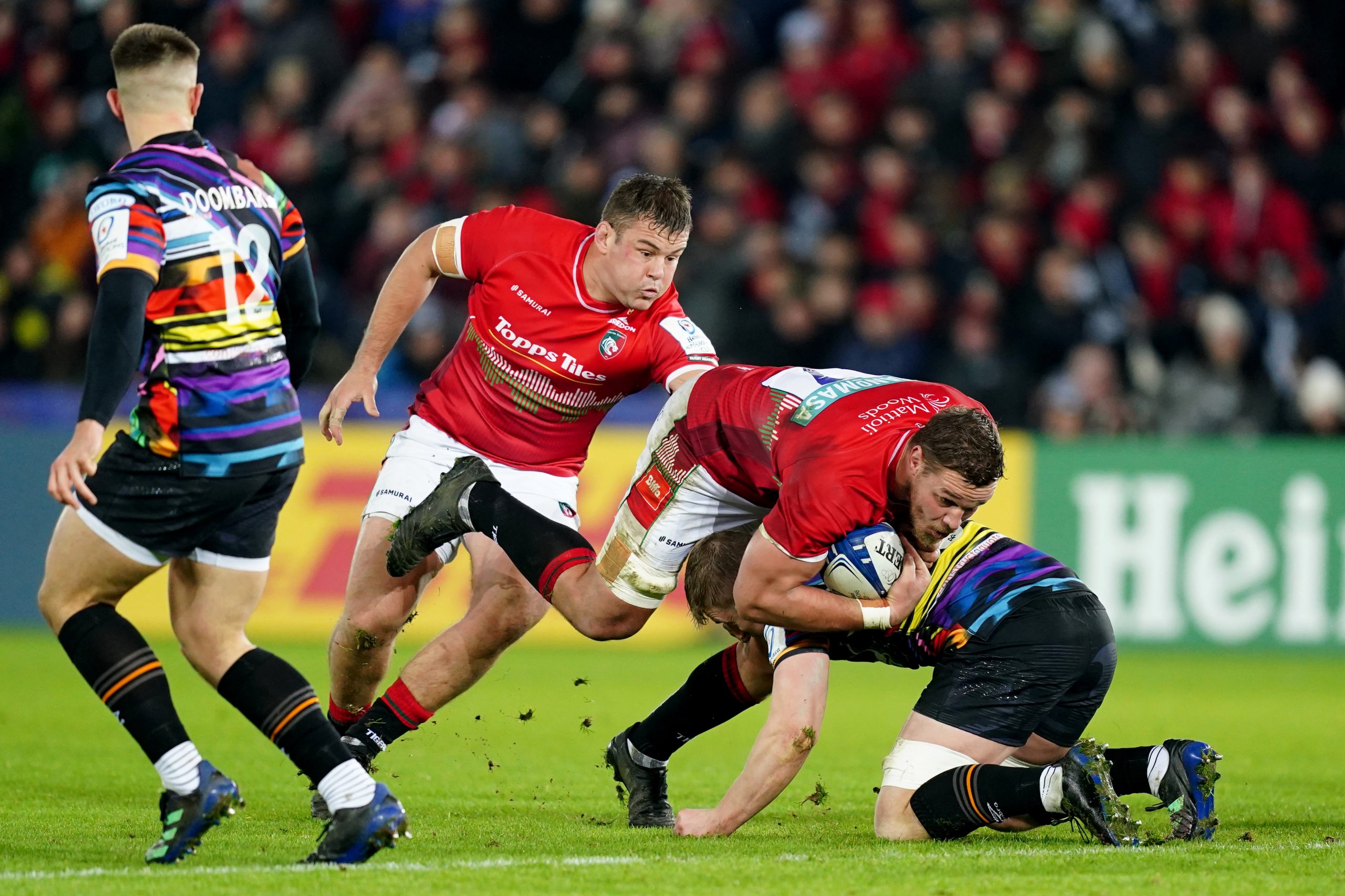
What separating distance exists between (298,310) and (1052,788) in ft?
9.71

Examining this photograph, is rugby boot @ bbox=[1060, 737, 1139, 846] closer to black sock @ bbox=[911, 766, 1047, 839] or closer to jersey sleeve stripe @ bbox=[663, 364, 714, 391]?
black sock @ bbox=[911, 766, 1047, 839]

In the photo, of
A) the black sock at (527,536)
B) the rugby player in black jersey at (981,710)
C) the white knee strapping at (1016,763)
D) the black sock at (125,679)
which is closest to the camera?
the black sock at (125,679)

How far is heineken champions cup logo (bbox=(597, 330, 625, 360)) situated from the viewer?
6.57 meters

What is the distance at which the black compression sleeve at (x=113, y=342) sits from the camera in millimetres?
4840

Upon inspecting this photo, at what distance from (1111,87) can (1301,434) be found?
152 inches

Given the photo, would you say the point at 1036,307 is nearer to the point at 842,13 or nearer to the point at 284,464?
the point at 842,13

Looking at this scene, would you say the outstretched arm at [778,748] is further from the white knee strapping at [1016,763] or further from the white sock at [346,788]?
the white sock at [346,788]

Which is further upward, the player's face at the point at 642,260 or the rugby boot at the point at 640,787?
the player's face at the point at 642,260

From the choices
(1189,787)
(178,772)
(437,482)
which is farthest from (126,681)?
(1189,787)

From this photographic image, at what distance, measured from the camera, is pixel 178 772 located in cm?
507

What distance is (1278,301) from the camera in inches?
552

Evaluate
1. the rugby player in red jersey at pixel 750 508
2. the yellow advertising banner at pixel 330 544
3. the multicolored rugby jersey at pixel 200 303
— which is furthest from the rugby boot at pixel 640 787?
the yellow advertising banner at pixel 330 544

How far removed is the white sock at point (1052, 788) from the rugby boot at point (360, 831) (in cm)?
202

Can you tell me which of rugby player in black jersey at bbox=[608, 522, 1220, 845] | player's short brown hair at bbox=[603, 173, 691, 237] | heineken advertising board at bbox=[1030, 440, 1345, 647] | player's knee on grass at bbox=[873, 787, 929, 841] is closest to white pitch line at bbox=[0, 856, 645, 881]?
rugby player in black jersey at bbox=[608, 522, 1220, 845]
